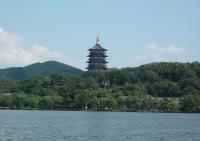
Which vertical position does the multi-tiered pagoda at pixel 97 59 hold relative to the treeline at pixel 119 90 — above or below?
above

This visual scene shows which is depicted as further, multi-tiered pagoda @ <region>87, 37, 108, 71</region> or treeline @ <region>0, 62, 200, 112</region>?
multi-tiered pagoda @ <region>87, 37, 108, 71</region>

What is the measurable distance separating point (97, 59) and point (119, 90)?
80.6 feet

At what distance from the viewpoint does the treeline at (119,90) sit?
94.1 metres

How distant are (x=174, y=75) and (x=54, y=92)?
27017 mm

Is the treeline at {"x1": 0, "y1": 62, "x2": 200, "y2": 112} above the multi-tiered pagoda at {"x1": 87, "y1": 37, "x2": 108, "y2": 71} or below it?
below

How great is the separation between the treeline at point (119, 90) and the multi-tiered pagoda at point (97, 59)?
480 centimetres

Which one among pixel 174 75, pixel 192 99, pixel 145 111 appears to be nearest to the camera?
pixel 192 99

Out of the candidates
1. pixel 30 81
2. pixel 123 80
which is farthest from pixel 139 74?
pixel 30 81

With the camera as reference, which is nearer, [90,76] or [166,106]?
[166,106]

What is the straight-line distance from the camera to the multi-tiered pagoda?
132000 mm

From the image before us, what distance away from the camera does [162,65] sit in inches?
4926

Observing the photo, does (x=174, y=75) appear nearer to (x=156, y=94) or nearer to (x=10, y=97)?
(x=156, y=94)

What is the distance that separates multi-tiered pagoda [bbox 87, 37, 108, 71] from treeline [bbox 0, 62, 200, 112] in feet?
15.8

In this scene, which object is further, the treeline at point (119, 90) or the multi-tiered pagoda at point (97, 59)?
the multi-tiered pagoda at point (97, 59)
